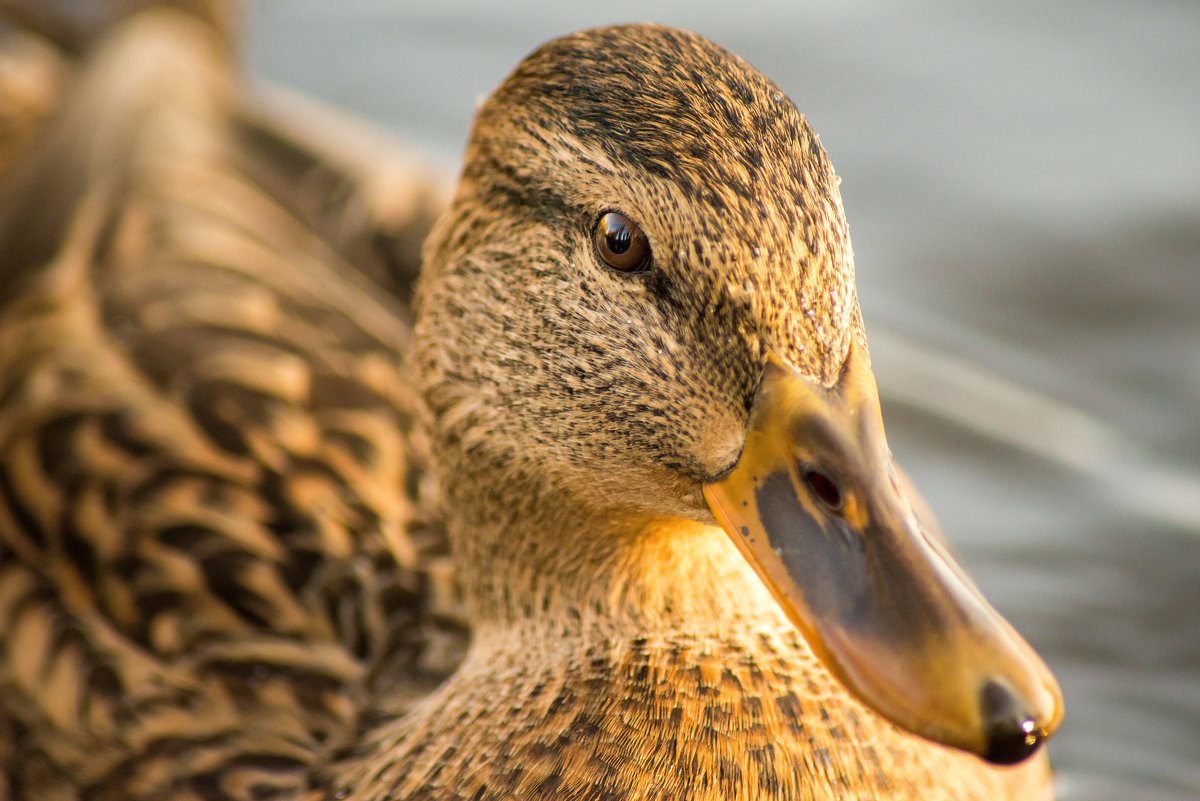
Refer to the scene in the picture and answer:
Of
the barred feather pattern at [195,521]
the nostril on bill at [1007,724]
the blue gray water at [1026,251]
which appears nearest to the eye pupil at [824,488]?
the nostril on bill at [1007,724]

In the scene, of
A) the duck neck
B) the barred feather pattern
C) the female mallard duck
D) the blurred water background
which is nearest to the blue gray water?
the blurred water background

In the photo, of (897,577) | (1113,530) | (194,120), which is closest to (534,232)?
(897,577)

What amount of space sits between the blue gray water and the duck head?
1.71 m

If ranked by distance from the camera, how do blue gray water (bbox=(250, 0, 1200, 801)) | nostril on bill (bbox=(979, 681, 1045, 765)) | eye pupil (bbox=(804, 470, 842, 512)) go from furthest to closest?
blue gray water (bbox=(250, 0, 1200, 801))
eye pupil (bbox=(804, 470, 842, 512))
nostril on bill (bbox=(979, 681, 1045, 765))

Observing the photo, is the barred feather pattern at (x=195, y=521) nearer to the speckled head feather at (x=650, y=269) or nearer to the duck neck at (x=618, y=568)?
the duck neck at (x=618, y=568)

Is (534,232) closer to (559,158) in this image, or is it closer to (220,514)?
(559,158)

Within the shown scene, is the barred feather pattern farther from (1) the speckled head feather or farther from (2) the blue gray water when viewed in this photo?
(2) the blue gray water

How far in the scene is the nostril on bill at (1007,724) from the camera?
1832 mm

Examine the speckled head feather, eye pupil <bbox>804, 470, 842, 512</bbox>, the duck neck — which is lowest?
the duck neck

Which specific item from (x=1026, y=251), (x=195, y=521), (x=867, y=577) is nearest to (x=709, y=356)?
(x=867, y=577)

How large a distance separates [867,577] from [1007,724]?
0.24 m

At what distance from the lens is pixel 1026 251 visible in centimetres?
479

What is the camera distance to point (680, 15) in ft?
18.4

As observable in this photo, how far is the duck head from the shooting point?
1907 millimetres
